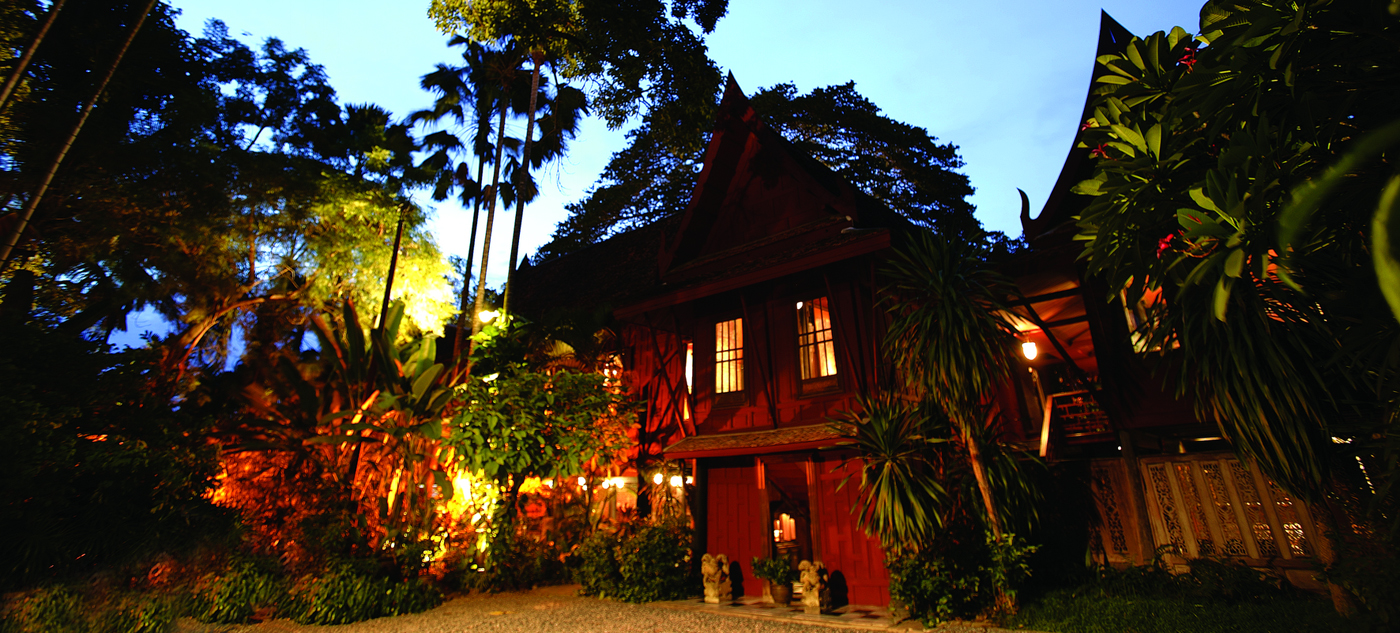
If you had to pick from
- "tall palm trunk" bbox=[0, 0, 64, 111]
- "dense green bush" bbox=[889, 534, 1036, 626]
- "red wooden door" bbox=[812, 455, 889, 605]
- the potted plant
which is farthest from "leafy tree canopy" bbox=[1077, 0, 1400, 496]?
"tall palm trunk" bbox=[0, 0, 64, 111]

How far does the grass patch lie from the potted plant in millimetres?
3220

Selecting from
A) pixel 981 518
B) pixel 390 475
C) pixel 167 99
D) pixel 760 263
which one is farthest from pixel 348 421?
pixel 981 518

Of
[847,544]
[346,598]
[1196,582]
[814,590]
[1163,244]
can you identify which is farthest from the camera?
[847,544]

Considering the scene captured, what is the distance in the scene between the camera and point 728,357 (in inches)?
467

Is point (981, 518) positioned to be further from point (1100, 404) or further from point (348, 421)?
point (348, 421)

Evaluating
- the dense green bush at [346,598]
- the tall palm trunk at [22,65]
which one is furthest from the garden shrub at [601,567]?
the tall palm trunk at [22,65]

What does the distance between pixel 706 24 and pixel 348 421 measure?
9.40m

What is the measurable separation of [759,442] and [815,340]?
2.11m

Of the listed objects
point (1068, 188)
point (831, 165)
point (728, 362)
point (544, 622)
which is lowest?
point (544, 622)

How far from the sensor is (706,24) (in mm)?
8914

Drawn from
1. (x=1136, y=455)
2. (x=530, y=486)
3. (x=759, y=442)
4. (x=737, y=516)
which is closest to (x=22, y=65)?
(x=530, y=486)

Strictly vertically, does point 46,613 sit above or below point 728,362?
below

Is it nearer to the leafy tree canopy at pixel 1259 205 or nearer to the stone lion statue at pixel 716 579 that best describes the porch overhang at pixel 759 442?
the stone lion statue at pixel 716 579

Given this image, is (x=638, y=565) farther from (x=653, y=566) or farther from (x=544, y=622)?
(x=544, y=622)
